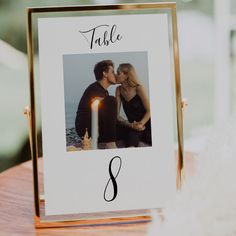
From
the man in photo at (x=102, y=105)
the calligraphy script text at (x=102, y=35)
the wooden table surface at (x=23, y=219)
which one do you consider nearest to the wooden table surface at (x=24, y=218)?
the wooden table surface at (x=23, y=219)

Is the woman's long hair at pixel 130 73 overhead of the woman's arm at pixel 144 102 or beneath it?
overhead

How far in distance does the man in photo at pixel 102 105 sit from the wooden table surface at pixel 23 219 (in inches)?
4.3

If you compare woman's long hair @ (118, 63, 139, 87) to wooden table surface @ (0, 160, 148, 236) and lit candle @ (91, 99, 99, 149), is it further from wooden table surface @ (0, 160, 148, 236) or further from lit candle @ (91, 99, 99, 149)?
wooden table surface @ (0, 160, 148, 236)

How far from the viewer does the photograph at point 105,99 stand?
811 millimetres

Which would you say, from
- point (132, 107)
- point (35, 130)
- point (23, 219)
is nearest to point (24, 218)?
point (23, 219)

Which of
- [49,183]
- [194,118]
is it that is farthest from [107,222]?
[194,118]

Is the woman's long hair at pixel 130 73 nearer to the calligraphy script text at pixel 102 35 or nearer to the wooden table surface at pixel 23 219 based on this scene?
the calligraphy script text at pixel 102 35

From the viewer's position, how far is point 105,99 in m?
0.82

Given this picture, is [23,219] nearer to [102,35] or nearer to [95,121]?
[95,121]

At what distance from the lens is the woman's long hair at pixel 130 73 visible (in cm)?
82

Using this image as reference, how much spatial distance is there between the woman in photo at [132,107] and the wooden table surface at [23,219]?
0.14 meters

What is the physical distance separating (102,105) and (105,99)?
0.04 ft

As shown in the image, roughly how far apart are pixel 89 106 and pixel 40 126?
0.09 meters

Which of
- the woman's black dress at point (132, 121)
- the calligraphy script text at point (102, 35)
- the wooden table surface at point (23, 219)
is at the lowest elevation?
the wooden table surface at point (23, 219)
